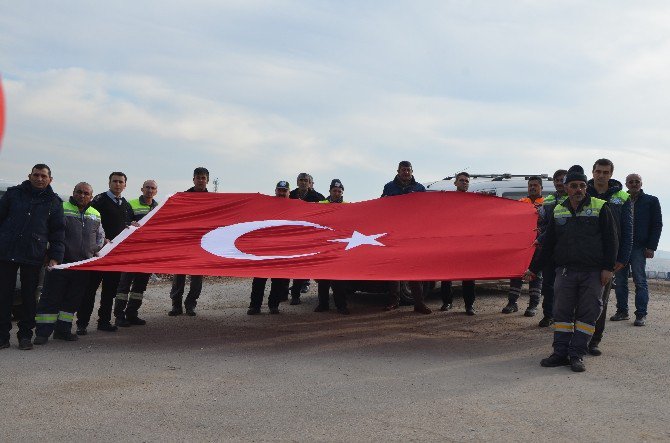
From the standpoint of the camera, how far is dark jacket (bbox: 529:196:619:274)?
5883 millimetres

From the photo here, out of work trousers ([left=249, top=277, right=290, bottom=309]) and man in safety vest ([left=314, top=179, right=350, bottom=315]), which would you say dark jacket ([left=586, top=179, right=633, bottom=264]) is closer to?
man in safety vest ([left=314, top=179, right=350, bottom=315])

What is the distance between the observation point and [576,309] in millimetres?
6086

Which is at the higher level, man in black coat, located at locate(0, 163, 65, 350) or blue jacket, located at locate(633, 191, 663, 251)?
blue jacket, located at locate(633, 191, 663, 251)

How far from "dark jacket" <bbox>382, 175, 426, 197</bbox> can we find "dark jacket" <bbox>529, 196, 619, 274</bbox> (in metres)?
2.86

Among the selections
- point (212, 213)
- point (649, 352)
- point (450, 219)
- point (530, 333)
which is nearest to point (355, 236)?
point (450, 219)

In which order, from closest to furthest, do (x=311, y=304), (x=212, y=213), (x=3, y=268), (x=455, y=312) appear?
(x=3, y=268) < (x=212, y=213) < (x=455, y=312) < (x=311, y=304)

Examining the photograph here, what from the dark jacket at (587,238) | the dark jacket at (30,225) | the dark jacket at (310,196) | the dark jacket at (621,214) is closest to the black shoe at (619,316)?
the dark jacket at (621,214)

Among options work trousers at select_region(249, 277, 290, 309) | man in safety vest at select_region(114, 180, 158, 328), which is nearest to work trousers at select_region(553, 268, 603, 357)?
work trousers at select_region(249, 277, 290, 309)

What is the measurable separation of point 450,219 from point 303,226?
6.25 ft

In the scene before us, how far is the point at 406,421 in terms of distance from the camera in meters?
4.28

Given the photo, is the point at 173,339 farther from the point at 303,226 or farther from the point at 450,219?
the point at 450,219

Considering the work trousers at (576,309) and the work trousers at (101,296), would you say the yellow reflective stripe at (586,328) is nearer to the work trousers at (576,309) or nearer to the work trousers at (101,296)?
the work trousers at (576,309)

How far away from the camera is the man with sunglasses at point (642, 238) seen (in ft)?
27.2

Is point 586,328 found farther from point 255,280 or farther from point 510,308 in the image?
point 255,280
